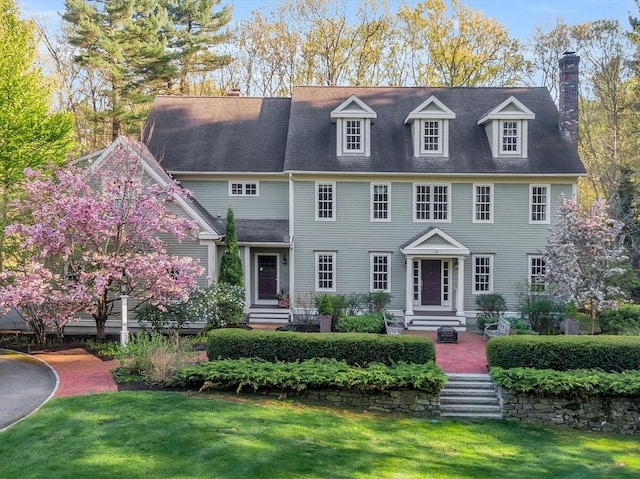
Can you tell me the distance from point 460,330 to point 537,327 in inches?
109

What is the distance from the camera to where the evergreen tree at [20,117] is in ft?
60.6

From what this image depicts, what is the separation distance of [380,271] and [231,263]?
6354mm

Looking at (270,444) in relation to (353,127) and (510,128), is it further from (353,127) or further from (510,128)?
(510,128)

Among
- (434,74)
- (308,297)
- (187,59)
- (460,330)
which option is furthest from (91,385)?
(434,74)

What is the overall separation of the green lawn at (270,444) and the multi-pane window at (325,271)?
957 centimetres

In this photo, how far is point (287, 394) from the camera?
11930 mm

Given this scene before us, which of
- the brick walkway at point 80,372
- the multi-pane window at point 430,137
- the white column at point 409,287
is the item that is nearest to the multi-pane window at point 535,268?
the white column at point 409,287

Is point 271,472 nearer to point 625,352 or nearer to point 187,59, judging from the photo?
point 625,352

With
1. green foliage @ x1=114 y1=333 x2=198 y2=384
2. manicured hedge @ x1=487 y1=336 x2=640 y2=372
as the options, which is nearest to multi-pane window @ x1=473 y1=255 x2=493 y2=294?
manicured hedge @ x1=487 y1=336 x2=640 y2=372

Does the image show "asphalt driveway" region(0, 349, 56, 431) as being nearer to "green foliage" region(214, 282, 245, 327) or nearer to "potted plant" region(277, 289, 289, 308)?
"green foliage" region(214, 282, 245, 327)

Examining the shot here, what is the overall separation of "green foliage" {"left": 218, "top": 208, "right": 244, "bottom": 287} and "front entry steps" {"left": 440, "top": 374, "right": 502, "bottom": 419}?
887 centimetres

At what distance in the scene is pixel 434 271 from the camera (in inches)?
824

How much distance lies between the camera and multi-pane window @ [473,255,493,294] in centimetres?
2078

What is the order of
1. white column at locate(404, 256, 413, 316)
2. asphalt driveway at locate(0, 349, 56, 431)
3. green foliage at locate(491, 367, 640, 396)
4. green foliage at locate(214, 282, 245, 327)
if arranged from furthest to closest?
1. white column at locate(404, 256, 413, 316)
2. green foliage at locate(214, 282, 245, 327)
3. green foliage at locate(491, 367, 640, 396)
4. asphalt driveway at locate(0, 349, 56, 431)
